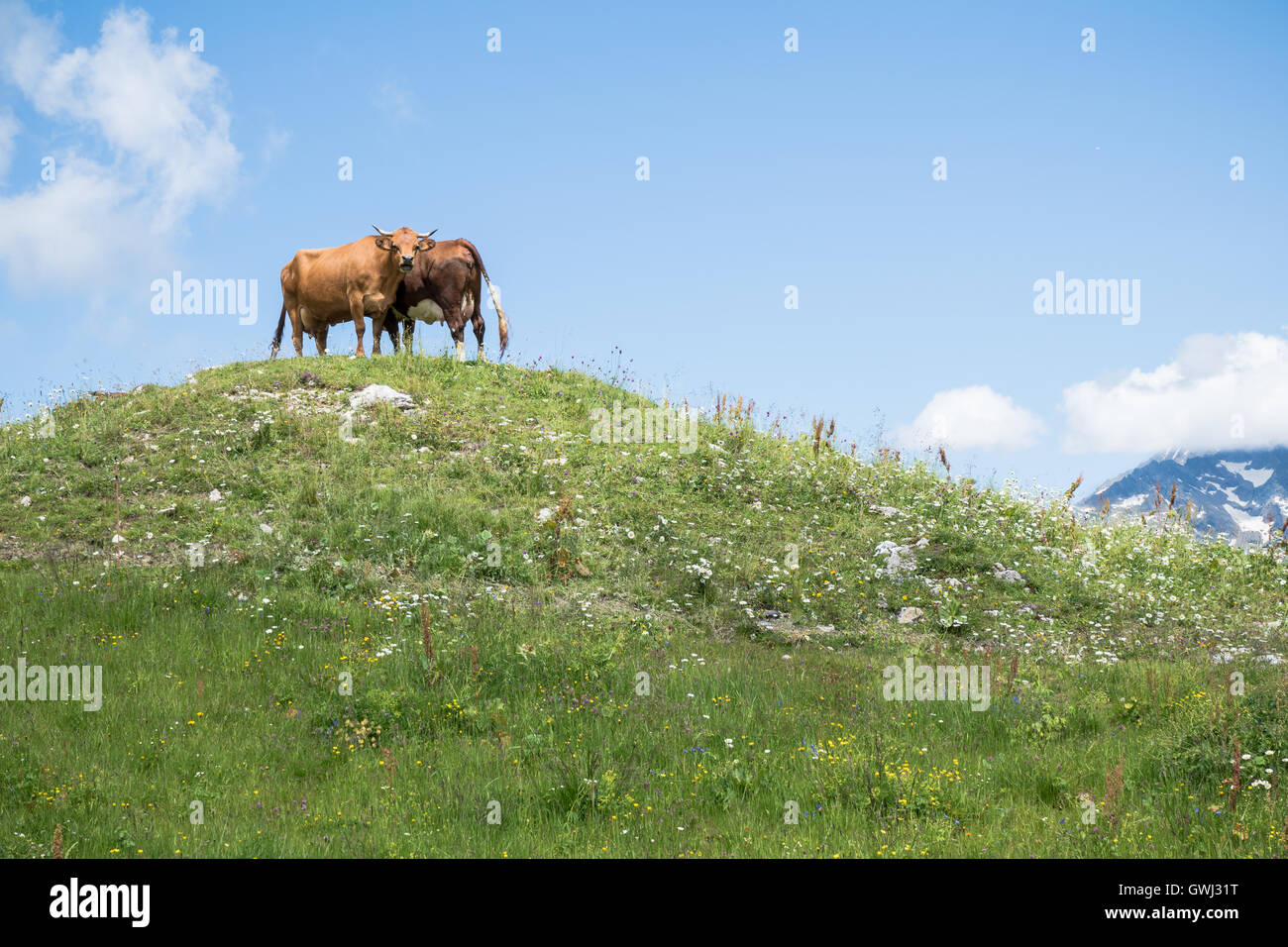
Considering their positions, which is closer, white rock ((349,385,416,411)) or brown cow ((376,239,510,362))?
white rock ((349,385,416,411))

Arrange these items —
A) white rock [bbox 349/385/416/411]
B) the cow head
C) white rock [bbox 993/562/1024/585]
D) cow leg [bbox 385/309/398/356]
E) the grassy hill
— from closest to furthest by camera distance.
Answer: the grassy hill
white rock [bbox 993/562/1024/585]
white rock [bbox 349/385/416/411]
the cow head
cow leg [bbox 385/309/398/356]

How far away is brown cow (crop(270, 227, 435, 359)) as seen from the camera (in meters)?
22.4

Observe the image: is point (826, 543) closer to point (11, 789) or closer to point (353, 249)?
point (11, 789)

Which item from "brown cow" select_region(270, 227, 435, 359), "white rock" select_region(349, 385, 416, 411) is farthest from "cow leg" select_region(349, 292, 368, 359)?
"white rock" select_region(349, 385, 416, 411)

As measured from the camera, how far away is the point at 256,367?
2130cm

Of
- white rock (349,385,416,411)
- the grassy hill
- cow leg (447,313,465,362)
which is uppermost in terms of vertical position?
cow leg (447,313,465,362)

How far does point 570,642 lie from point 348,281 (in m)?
15.6

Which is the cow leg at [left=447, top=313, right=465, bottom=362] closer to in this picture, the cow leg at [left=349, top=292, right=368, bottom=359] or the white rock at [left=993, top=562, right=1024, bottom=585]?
the cow leg at [left=349, top=292, right=368, bottom=359]

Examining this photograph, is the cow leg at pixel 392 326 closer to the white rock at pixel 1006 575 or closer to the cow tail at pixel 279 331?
the cow tail at pixel 279 331

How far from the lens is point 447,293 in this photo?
75.7 ft

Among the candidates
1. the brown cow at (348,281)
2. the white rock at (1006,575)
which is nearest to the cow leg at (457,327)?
the brown cow at (348,281)

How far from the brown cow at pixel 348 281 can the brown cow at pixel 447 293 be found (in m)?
0.41

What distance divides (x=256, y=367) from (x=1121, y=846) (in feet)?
65.9
